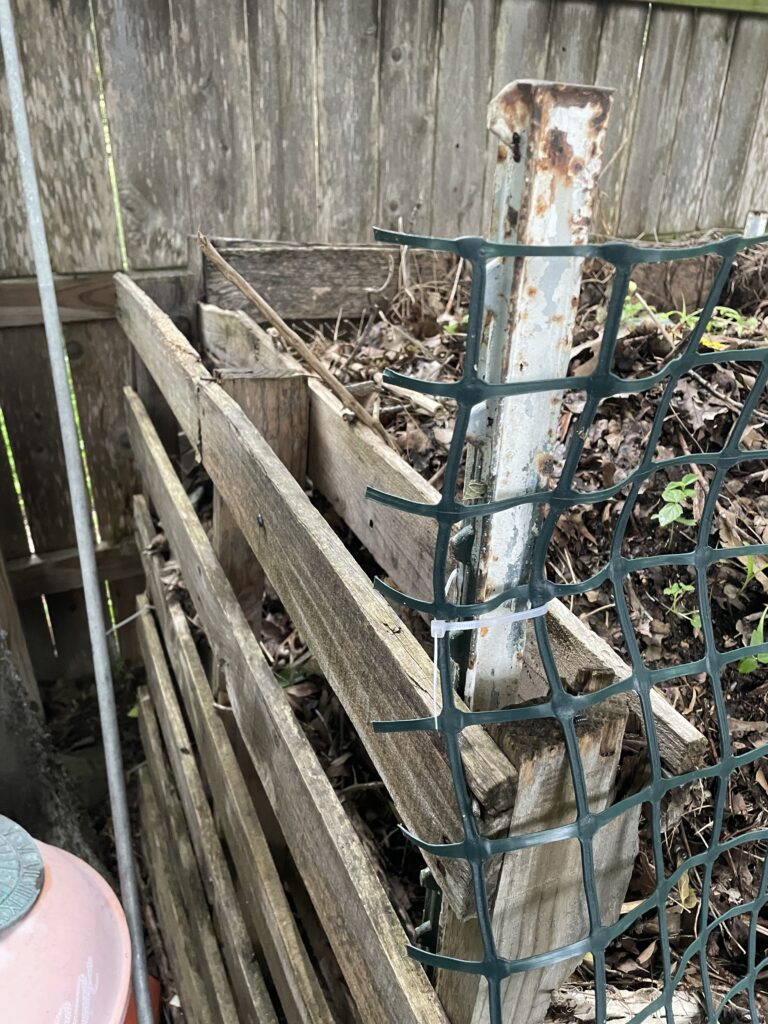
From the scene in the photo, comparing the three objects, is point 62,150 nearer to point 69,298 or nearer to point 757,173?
point 69,298

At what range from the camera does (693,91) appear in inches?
131

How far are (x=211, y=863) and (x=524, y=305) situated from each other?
1862 millimetres

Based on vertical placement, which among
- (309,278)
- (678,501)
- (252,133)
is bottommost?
(678,501)

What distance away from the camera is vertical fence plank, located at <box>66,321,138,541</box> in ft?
9.50

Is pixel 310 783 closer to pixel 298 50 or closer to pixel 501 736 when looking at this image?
pixel 501 736

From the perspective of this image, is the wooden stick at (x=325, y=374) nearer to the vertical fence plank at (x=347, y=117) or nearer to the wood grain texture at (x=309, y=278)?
the wood grain texture at (x=309, y=278)

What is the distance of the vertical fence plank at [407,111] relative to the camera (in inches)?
110

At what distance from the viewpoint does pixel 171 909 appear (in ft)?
8.33

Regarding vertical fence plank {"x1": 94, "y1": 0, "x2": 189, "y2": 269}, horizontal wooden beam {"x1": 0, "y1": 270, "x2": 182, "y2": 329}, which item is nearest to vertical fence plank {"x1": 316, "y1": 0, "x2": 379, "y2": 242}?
vertical fence plank {"x1": 94, "y1": 0, "x2": 189, "y2": 269}

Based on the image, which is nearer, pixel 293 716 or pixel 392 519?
pixel 293 716

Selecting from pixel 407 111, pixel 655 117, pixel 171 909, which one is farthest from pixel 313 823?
pixel 655 117

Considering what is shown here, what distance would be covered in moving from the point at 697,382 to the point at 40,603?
9.04ft

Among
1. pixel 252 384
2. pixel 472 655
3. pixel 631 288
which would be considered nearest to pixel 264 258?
pixel 252 384

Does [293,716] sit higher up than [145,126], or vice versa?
[145,126]
